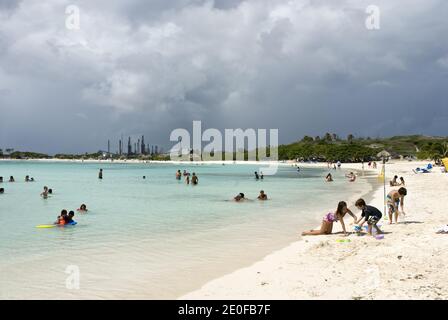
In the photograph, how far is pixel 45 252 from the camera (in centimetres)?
1131

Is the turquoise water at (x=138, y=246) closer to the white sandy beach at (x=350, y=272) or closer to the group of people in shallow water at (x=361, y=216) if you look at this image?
the white sandy beach at (x=350, y=272)

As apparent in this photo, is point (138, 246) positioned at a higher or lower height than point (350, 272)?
lower

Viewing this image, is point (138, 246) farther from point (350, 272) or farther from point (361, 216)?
point (361, 216)

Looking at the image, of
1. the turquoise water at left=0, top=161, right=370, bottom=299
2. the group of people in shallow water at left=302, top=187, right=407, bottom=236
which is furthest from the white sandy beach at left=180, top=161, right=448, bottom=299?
the turquoise water at left=0, top=161, right=370, bottom=299

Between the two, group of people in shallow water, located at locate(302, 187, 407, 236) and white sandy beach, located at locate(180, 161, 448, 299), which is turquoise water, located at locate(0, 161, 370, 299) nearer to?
white sandy beach, located at locate(180, 161, 448, 299)

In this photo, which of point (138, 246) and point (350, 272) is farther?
point (138, 246)

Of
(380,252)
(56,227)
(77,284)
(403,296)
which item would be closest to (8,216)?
(56,227)

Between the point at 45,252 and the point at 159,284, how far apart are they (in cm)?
494

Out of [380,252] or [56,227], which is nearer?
[380,252]

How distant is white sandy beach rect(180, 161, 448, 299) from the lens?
22.5ft

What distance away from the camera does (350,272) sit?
8062 mm

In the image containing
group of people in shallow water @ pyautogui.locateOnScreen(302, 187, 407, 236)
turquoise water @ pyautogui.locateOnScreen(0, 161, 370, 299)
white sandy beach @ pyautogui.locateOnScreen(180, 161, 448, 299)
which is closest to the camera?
white sandy beach @ pyautogui.locateOnScreen(180, 161, 448, 299)

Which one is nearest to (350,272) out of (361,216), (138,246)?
(361,216)
